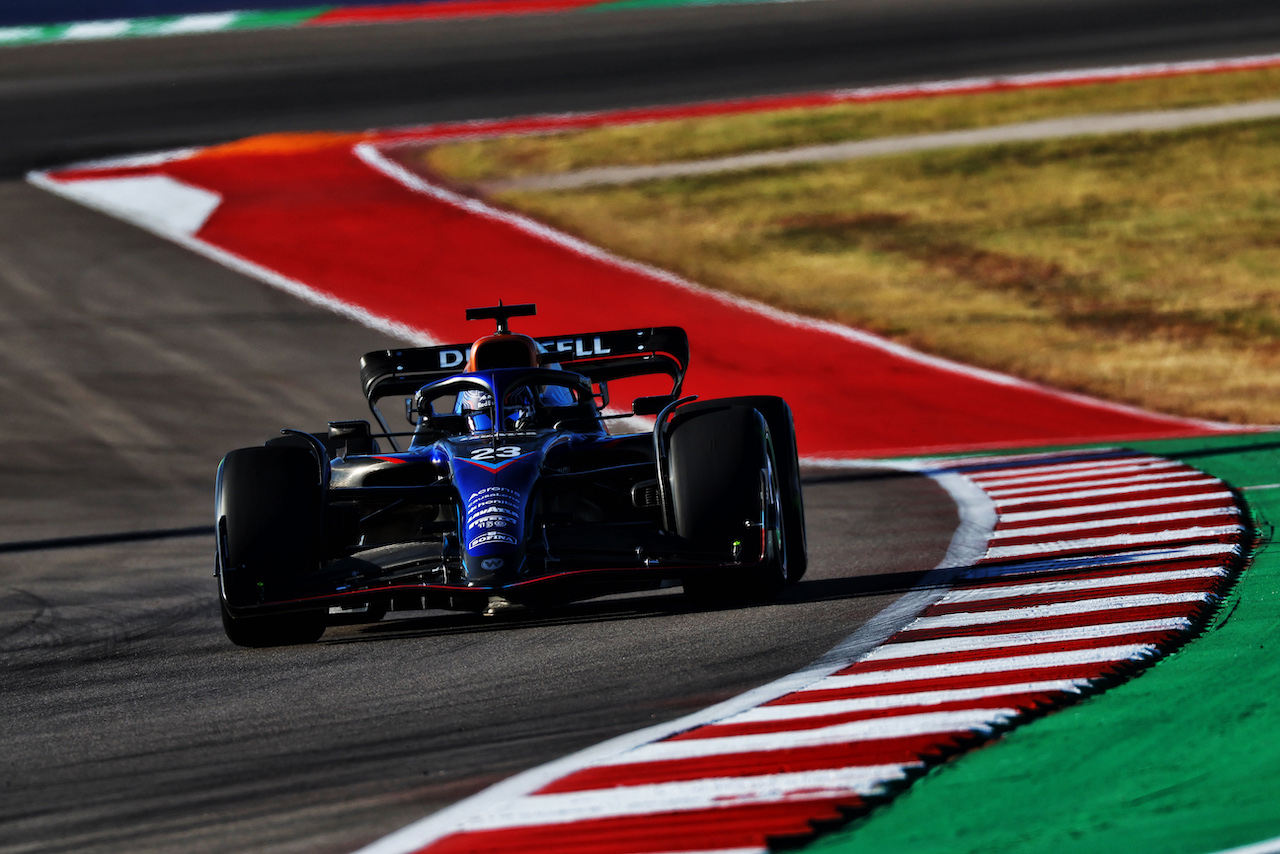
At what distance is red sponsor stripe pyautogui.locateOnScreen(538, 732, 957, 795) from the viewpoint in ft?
16.4

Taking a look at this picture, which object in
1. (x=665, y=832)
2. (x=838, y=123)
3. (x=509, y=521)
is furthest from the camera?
(x=838, y=123)

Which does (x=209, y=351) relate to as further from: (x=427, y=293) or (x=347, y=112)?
(x=347, y=112)

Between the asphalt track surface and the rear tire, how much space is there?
0.77ft

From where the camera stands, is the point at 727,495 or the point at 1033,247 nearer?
the point at 727,495

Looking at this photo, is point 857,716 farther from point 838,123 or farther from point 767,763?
point 838,123

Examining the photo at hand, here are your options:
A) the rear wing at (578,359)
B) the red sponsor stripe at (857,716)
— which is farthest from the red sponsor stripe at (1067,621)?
the rear wing at (578,359)

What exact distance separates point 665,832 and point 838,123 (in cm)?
2785

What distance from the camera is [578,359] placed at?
34.1 feet

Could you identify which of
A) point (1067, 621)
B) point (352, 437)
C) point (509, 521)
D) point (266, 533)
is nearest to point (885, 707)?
point (1067, 621)

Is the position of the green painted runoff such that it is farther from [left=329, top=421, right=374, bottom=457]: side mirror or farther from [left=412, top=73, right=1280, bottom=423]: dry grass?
[left=412, top=73, right=1280, bottom=423]: dry grass

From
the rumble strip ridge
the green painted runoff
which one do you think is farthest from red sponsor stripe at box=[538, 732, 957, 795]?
the green painted runoff

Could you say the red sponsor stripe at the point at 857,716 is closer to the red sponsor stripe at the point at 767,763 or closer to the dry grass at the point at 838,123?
the red sponsor stripe at the point at 767,763

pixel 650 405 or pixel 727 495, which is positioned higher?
pixel 650 405

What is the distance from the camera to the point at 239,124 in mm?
31500
